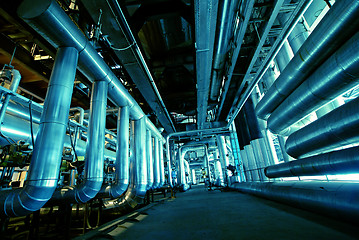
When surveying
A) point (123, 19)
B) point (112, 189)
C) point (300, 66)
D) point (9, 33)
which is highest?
point (9, 33)

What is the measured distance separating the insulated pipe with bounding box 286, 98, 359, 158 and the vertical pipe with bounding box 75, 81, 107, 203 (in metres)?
3.14

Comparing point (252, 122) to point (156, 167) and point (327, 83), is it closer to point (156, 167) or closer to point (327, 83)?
point (327, 83)

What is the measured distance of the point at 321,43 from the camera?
201 cm

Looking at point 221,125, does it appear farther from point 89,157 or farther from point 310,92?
point 89,157

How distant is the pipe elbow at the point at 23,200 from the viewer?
4.85ft

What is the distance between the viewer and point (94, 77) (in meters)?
2.62

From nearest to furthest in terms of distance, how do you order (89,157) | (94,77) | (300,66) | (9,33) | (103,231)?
(103,231)
(89,157)
(300,66)
(94,77)
(9,33)

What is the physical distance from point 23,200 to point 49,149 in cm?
49

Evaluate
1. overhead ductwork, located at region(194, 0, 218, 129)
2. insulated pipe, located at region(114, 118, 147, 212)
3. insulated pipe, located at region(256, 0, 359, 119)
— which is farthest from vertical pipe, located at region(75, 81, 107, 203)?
insulated pipe, located at region(256, 0, 359, 119)

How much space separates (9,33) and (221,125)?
23.0 feet

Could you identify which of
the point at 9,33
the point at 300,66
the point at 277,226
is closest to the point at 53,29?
the point at 9,33

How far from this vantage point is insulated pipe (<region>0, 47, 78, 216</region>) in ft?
4.91

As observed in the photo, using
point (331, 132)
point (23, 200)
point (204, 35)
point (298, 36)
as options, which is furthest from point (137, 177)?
point (298, 36)

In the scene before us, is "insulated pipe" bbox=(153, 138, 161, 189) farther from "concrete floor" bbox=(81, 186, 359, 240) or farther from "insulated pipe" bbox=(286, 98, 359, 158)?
"insulated pipe" bbox=(286, 98, 359, 158)
